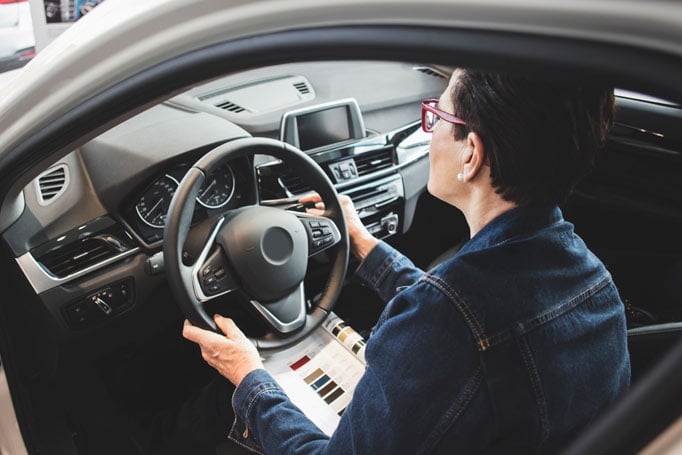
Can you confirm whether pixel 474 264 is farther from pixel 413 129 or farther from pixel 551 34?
pixel 413 129

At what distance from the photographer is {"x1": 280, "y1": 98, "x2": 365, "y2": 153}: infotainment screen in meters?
1.92

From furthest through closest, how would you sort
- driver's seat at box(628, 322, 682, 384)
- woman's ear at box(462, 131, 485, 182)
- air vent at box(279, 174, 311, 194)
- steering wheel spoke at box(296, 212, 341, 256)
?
air vent at box(279, 174, 311, 194) → steering wheel spoke at box(296, 212, 341, 256) → driver's seat at box(628, 322, 682, 384) → woman's ear at box(462, 131, 485, 182)

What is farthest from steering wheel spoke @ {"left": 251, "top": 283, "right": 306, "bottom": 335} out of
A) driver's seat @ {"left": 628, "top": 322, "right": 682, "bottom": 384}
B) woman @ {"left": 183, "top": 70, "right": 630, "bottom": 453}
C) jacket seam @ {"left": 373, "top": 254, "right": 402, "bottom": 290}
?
driver's seat @ {"left": 628, "top": 322, "right": 682, "bottom": 384}

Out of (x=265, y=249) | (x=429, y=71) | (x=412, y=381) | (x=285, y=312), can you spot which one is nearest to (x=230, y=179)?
(x=265, y=249)

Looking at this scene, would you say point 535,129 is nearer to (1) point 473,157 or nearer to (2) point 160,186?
(1) point 473,157

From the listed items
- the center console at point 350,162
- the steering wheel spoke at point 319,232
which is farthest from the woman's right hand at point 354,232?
the center console at point 350,162

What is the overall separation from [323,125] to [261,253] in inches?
29.1

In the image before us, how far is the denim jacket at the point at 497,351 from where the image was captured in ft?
2.47

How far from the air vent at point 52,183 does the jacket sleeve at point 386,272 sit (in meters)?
0.81

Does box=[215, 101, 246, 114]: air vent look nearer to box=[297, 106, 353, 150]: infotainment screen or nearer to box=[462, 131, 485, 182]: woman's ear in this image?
box=[297, 106, 353, 150]: infotainment screen

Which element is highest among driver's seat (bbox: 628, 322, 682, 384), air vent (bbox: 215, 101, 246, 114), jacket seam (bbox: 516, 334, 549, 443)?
jacket seam (bbox: 516, 334, 549, 443)

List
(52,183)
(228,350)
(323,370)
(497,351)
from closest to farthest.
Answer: (497,351) < (228,350) < (323,370) < (52,183)

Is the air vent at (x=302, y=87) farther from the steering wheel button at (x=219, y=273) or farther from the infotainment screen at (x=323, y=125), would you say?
the steering wheel button at (x=219, y=273)

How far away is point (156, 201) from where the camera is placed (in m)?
1.59
